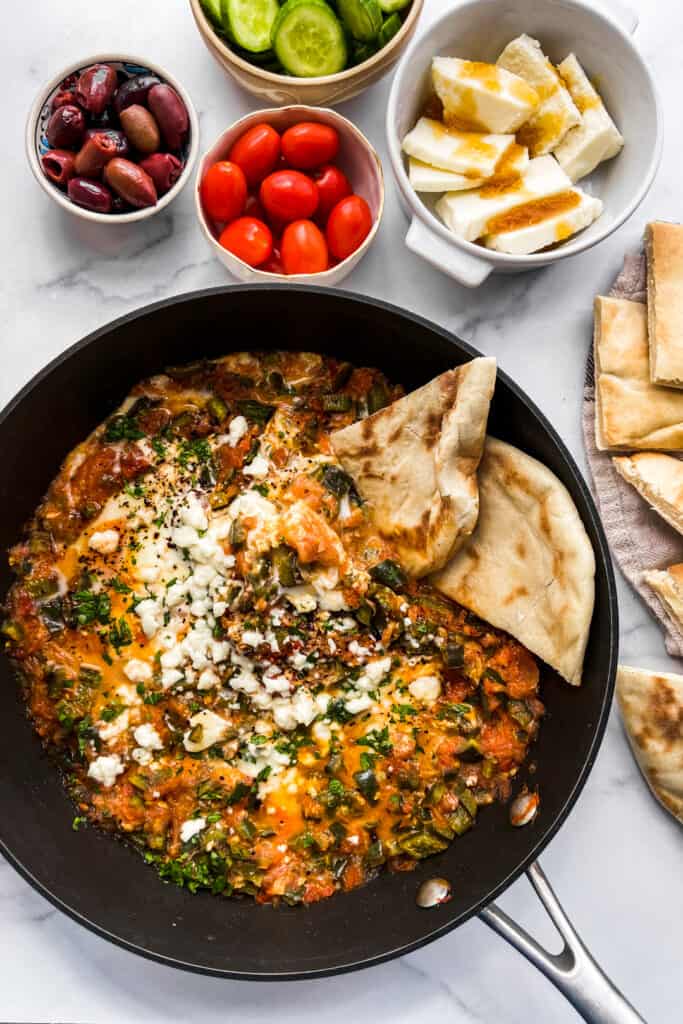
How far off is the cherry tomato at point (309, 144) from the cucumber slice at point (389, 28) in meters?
0.33

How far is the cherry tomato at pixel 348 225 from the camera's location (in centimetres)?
341

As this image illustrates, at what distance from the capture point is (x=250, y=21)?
3.33 metres

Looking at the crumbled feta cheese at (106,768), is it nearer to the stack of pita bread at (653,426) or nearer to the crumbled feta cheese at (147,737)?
the crumbled feta cheese at (147,737)

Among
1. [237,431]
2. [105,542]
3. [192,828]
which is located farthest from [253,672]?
[237,431]

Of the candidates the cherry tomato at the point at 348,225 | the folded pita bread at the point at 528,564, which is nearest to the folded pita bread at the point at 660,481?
the folded pita bread at the point at 528,564

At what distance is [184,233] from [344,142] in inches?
26.7

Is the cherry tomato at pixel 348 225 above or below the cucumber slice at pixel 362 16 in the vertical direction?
below

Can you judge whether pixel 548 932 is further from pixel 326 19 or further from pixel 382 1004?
pixel 326 19

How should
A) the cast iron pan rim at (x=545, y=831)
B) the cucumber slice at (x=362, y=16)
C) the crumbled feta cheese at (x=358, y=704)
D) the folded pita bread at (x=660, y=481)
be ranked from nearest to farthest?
the cast iron pan rim at (x=545, y=831) → the cucumber slice at (x=362, y=16) → the crumbled feta cheese at (x=358, y=704) → the folded pita bread at (x=660, y=481)

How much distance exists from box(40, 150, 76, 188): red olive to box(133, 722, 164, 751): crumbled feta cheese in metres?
1.90

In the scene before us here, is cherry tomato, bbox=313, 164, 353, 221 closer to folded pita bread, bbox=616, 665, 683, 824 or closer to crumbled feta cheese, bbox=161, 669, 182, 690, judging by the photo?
crumbled feta cheese, bbox=161, 669, 182, 690

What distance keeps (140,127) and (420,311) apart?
1.18 meters

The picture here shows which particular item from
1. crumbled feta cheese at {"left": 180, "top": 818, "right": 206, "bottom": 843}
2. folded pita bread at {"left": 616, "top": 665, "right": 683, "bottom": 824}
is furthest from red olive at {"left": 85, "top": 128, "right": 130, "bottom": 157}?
folded pita bread at {"left": 616, "top": 665, "right": 683, "bottom": 824}

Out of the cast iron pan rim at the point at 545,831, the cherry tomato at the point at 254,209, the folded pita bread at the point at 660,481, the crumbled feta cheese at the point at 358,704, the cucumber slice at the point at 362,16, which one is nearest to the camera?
the cast iron pan rim at the point at 545,831
